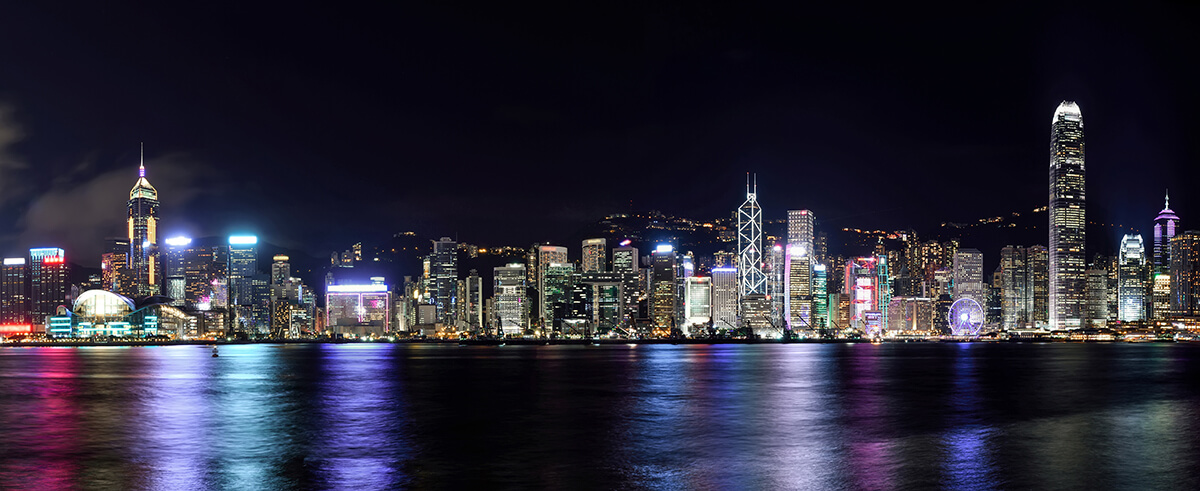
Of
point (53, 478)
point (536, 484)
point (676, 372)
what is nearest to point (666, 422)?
point (536, 484)

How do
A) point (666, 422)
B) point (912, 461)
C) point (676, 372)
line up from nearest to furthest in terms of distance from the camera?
point (912, 461) → point (666, 422) → point (676, 372)

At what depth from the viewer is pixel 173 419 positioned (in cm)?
4966

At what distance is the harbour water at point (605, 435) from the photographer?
3016 cm

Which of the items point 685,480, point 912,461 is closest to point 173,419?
point 685,480

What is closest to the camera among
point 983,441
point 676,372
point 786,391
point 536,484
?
point 536,484

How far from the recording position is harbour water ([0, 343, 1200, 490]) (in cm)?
3016

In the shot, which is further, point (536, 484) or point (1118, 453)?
point (1118, 453)

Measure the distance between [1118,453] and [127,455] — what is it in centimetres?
3619

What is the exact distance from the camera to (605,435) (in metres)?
42.2

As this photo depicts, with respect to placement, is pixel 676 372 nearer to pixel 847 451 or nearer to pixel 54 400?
pixel 54 400

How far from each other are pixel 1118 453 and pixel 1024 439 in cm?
434

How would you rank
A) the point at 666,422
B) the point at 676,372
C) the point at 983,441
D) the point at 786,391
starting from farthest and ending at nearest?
the point at 676,372
the point at 786,391
the point at 666,422
the point at 983,441

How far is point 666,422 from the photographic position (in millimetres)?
46750

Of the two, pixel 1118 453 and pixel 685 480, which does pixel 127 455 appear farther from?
pixel 1118 453
